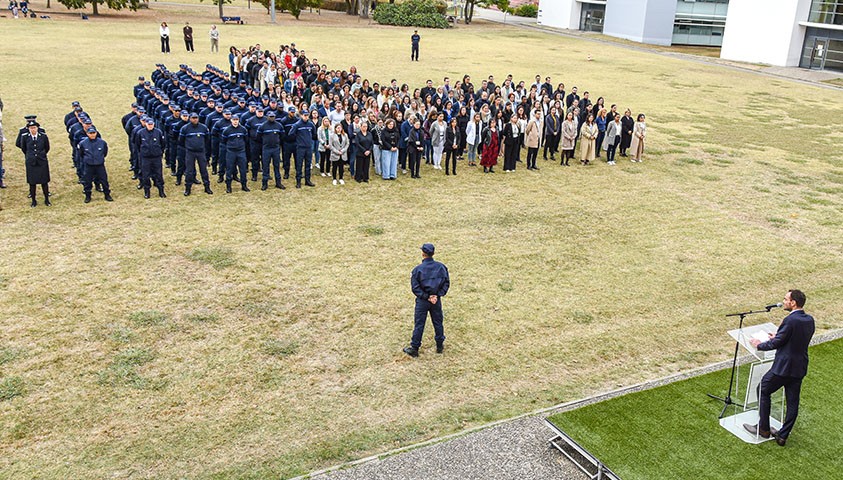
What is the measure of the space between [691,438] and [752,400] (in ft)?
2.97

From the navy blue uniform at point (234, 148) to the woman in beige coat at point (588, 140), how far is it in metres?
9.00

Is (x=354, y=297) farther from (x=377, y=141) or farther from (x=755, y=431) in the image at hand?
(x=377, y=141)

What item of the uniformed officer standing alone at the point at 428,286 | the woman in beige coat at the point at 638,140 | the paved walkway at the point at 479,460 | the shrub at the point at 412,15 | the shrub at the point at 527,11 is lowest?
the paved walkway at the point at 479,460

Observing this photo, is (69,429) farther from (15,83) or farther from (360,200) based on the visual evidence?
(15,83)

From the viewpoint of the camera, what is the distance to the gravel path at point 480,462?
7027 millimetres

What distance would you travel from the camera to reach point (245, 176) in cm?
1570

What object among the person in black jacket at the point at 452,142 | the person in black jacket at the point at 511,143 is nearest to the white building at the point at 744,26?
the person in black jacket at the point at 511,143

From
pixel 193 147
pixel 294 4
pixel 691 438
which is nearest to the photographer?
pixel 691 438

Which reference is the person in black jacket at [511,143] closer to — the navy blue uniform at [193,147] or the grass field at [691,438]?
the navy blue uniform at [193,147]

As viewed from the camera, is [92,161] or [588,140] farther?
[588,140]

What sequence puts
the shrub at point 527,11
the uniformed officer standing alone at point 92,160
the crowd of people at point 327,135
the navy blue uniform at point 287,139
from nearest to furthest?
the uniformed officer standing alone at point 92,160 < the crowd of people at point 327,135 < the navy blue uniform at point 287,139 < the shrub at point 527,11

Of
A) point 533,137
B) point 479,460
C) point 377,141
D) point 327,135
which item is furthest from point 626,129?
point 479,460

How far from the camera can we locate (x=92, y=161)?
1410 cm

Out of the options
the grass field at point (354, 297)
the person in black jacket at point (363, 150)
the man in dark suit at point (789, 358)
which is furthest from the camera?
the person in black jacket at point (363, 150)
